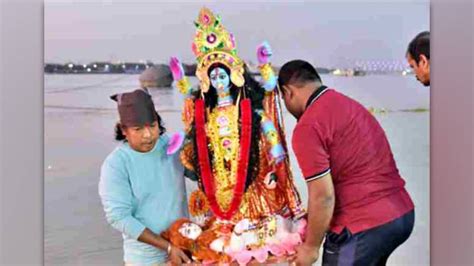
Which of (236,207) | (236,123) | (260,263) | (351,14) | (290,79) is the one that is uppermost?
(351,14)

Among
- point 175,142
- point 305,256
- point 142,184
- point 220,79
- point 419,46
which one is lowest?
point 305,256

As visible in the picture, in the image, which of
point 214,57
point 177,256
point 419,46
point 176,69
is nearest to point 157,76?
point 176,69

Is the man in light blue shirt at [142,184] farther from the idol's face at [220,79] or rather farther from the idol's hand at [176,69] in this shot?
the idol's face at [220,79]

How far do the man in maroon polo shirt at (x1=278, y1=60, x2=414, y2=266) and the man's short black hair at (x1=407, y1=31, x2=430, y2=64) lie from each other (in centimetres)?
29

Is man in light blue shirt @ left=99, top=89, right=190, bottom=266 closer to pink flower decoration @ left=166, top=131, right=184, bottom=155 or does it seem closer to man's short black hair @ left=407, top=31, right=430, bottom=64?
pink flower decoration @ left=166, top=131, right=184, bottom=155

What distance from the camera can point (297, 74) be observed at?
2.34m

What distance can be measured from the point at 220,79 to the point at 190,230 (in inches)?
21.5

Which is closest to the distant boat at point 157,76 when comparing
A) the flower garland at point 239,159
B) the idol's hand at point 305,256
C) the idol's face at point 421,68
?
the flower garland at point 239,159

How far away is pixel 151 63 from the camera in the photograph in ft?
7.62

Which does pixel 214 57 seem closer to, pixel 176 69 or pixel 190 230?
pixel 176 69

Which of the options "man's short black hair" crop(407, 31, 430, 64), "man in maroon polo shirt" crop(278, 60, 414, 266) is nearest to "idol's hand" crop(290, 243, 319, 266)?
"man in maroon polo shirt" crop(278, 60, 414, 266)
